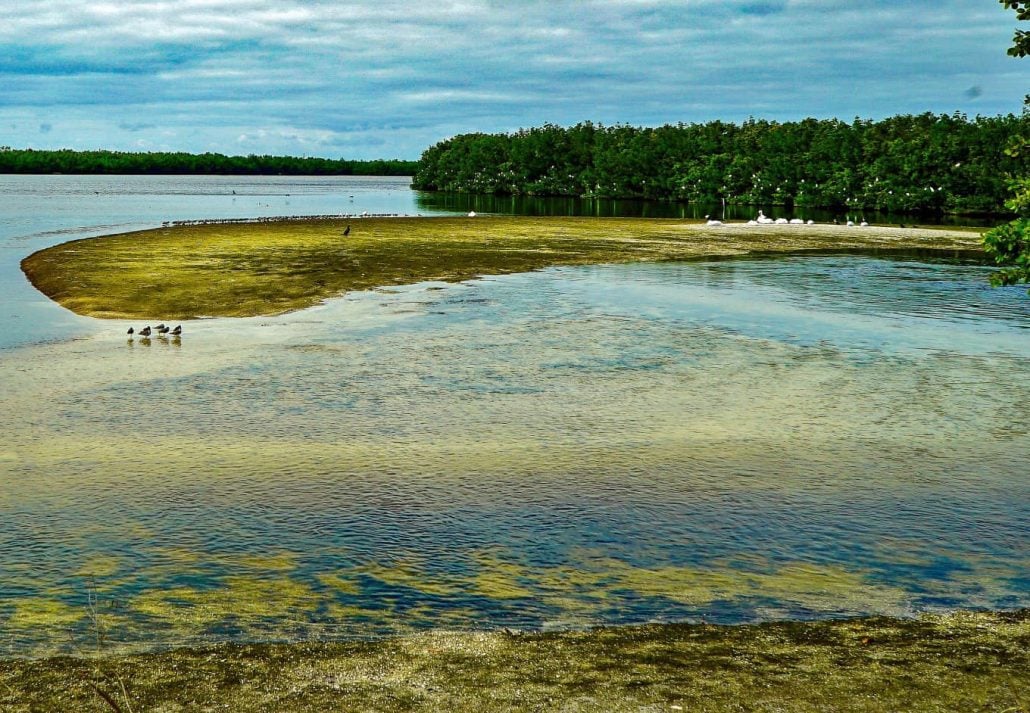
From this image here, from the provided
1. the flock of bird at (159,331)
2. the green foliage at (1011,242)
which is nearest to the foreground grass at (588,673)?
the green foliage at (1011,242)

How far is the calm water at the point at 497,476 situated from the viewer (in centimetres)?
923

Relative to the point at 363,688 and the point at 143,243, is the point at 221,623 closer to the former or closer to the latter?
the point at 363,688

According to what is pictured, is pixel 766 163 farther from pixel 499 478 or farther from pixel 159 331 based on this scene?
pixel 499 478

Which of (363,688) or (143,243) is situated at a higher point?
(143,243)

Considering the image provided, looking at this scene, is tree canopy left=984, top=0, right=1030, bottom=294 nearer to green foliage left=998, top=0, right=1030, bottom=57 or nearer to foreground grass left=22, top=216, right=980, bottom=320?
green foliage left=998, top=0, right=1030, bottom=57

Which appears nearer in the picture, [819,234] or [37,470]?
[37,470]

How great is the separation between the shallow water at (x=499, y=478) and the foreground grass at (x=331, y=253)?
5.80 m

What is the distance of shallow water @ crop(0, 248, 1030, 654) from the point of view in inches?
363

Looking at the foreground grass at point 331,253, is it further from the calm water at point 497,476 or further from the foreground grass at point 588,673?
the foreground grass at point 588,673

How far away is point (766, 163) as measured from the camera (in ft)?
388

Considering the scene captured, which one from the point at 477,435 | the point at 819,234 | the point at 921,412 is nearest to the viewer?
the point at 477,435

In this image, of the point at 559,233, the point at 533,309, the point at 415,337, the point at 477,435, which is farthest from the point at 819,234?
the point at 477,435

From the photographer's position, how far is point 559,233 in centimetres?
6247

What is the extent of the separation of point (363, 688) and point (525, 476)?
614 centimetres
